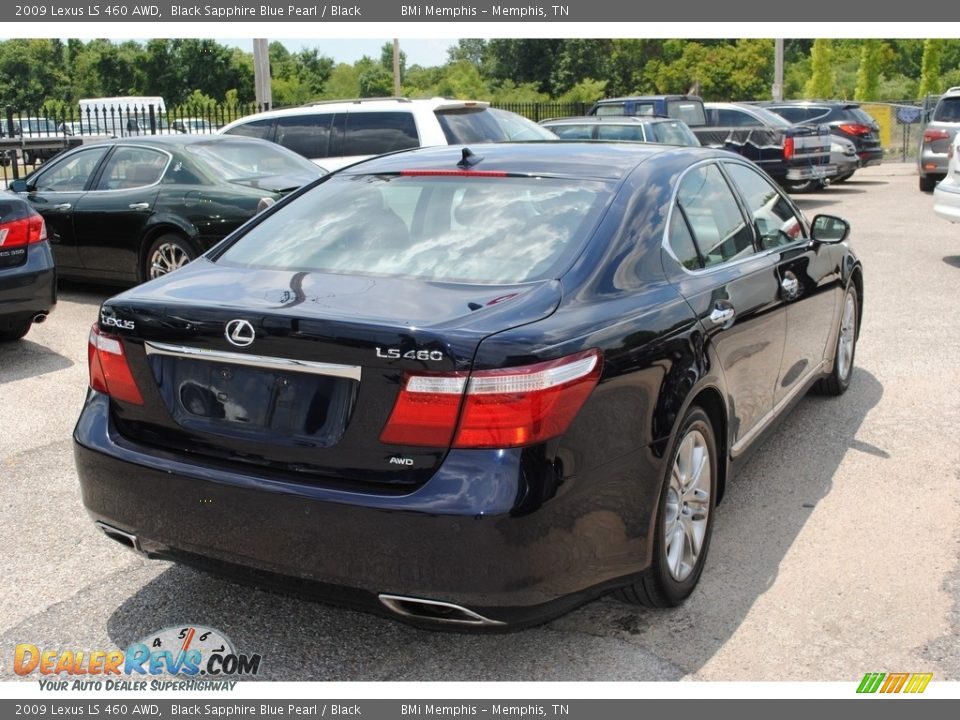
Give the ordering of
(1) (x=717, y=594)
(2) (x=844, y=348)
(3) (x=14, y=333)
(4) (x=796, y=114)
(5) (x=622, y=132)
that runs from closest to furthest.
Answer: (1) (x=717, y=594)
(2) (x=844, y=348)
(3) (x=14, y=333)
(5) (x=622, y=132)
(4) (x=796, y=114)

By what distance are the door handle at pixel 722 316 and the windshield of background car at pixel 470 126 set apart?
721 cm

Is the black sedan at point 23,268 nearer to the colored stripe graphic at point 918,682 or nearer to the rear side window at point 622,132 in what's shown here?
the colored stripe graphic at point 918,682

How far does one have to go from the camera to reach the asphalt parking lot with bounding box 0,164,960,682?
338 cm

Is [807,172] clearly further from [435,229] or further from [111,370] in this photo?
[111,370]

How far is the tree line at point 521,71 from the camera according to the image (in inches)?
2250

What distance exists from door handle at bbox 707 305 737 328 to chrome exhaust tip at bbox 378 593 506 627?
150 centimetres

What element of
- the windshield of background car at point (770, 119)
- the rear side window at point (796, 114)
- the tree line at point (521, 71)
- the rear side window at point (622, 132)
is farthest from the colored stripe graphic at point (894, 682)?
the tree line at point (521, 71)

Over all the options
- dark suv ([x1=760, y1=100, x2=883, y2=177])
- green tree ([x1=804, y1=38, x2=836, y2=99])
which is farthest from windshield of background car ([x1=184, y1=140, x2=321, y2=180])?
green tree ([x1=804, y1=38, x2=836, y2=99])

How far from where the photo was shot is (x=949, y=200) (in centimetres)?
1155

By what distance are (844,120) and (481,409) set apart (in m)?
22.0

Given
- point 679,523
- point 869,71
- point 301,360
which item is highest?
point 869,71

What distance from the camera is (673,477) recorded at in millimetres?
3637

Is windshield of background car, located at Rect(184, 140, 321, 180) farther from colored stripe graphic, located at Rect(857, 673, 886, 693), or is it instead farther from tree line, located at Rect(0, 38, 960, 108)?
tree line, located at Rect(0, 38, 960, 108)

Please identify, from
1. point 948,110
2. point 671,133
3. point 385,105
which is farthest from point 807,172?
point 385,105
